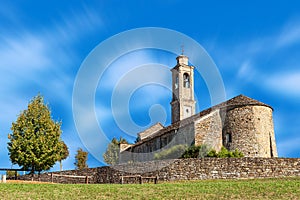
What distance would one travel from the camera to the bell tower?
64125mm

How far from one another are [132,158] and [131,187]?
38.4 metres

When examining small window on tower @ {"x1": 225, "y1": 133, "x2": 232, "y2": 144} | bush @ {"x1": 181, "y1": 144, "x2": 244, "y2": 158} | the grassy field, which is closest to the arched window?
small window on tower @ {"x1": 225, "y1": 133, "x2": 232, "y2": 144}

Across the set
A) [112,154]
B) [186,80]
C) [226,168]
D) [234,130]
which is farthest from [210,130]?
[112,154]

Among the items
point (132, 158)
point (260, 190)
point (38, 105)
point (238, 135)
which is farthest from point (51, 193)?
point (132, 158)

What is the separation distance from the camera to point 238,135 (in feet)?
127

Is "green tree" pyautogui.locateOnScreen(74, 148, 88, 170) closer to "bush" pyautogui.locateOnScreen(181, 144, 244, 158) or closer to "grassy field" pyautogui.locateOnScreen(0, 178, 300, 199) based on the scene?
"bush" pyautogui.locateOnScreen(181, 144, 244, 158)

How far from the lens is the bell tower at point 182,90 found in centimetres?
6412

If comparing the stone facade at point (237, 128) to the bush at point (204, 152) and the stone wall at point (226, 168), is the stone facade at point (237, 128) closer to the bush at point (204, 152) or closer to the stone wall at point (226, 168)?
the bush at point (204, 152)

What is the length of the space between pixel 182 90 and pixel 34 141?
32.9 metres

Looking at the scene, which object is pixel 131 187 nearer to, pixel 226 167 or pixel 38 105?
pixel 226 167

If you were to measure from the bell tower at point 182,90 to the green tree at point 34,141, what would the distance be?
29.5 metres

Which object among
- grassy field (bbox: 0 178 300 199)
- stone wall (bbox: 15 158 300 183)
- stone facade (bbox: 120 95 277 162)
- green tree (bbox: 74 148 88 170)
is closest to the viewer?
grassy field (bbox: 0 178 300 199)

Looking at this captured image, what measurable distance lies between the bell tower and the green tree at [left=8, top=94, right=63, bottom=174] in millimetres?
29539

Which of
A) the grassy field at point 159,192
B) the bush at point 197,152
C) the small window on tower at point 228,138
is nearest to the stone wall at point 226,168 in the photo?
the grassy field at point 159,192
